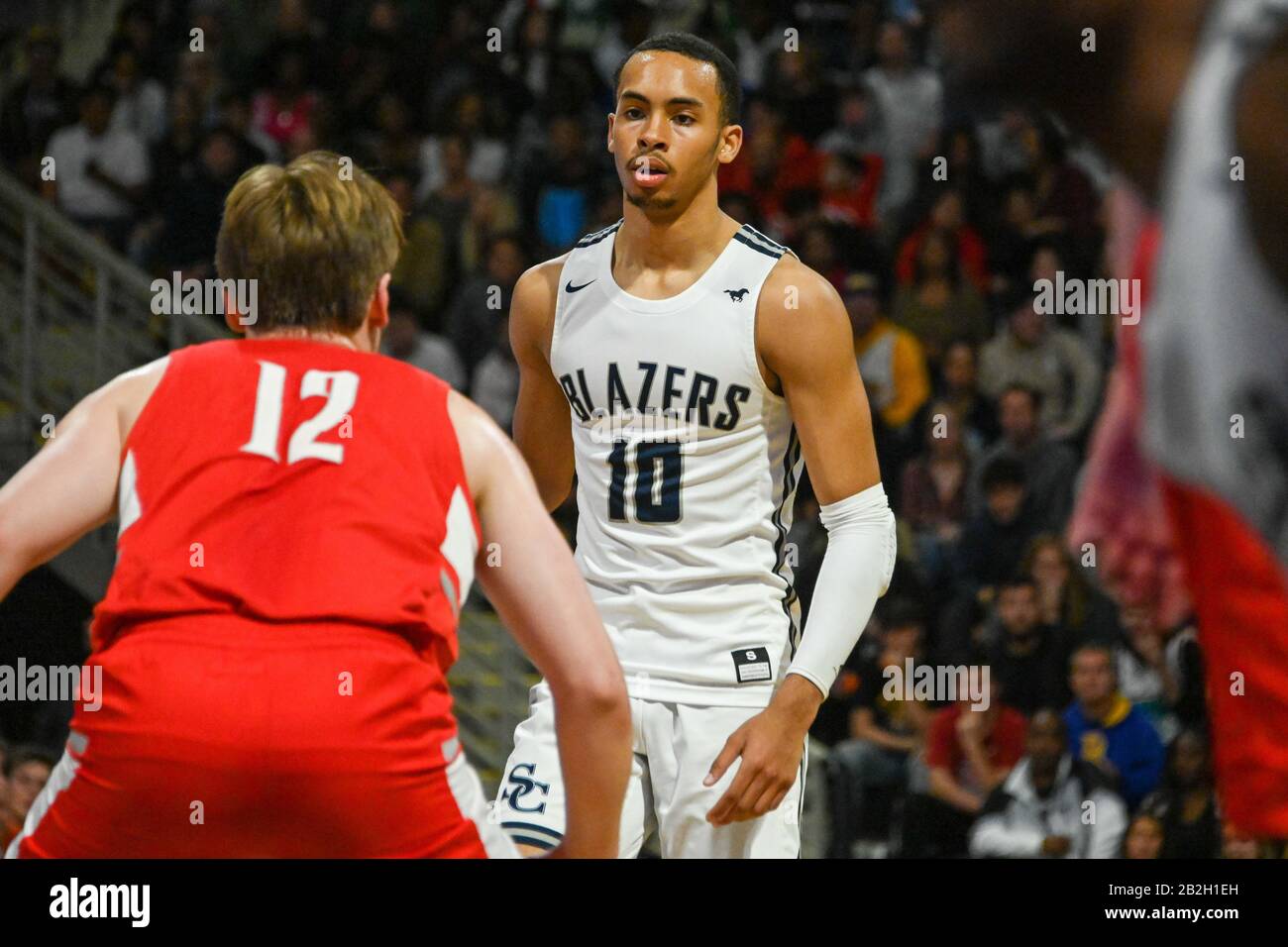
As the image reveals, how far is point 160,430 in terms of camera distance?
2184 millimetres

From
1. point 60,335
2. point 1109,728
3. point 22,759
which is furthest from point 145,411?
point 60,335

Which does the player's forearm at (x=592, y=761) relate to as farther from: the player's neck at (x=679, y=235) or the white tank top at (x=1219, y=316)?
the player's neck at (x=679, y=235)

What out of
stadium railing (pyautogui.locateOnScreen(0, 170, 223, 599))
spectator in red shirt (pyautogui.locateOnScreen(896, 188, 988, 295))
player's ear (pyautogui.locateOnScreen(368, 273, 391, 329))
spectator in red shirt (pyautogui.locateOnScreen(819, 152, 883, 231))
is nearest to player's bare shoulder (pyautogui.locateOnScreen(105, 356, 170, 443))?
player's ear (pyautogui.locateOnScreen(368, 273, 391, 329))

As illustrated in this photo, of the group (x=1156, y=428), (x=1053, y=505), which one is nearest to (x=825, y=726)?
(x=1053, y=505)

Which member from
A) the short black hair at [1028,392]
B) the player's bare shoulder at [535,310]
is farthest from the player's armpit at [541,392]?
the short black hair at [1028,392]

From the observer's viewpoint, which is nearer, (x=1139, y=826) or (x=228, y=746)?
(x=228, y=746)

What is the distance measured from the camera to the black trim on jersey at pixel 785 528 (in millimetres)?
3592

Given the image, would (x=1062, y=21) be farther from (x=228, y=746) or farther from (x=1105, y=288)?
(x=1105, y=288)

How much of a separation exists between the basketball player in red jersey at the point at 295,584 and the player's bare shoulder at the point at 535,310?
141 centimetres

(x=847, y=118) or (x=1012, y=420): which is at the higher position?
(x=847, y=118)

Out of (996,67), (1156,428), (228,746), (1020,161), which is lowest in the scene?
(228,746)

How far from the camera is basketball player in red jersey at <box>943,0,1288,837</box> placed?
0.74 meters

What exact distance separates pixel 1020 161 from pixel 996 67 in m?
7.45

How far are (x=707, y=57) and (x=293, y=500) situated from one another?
1865mm
